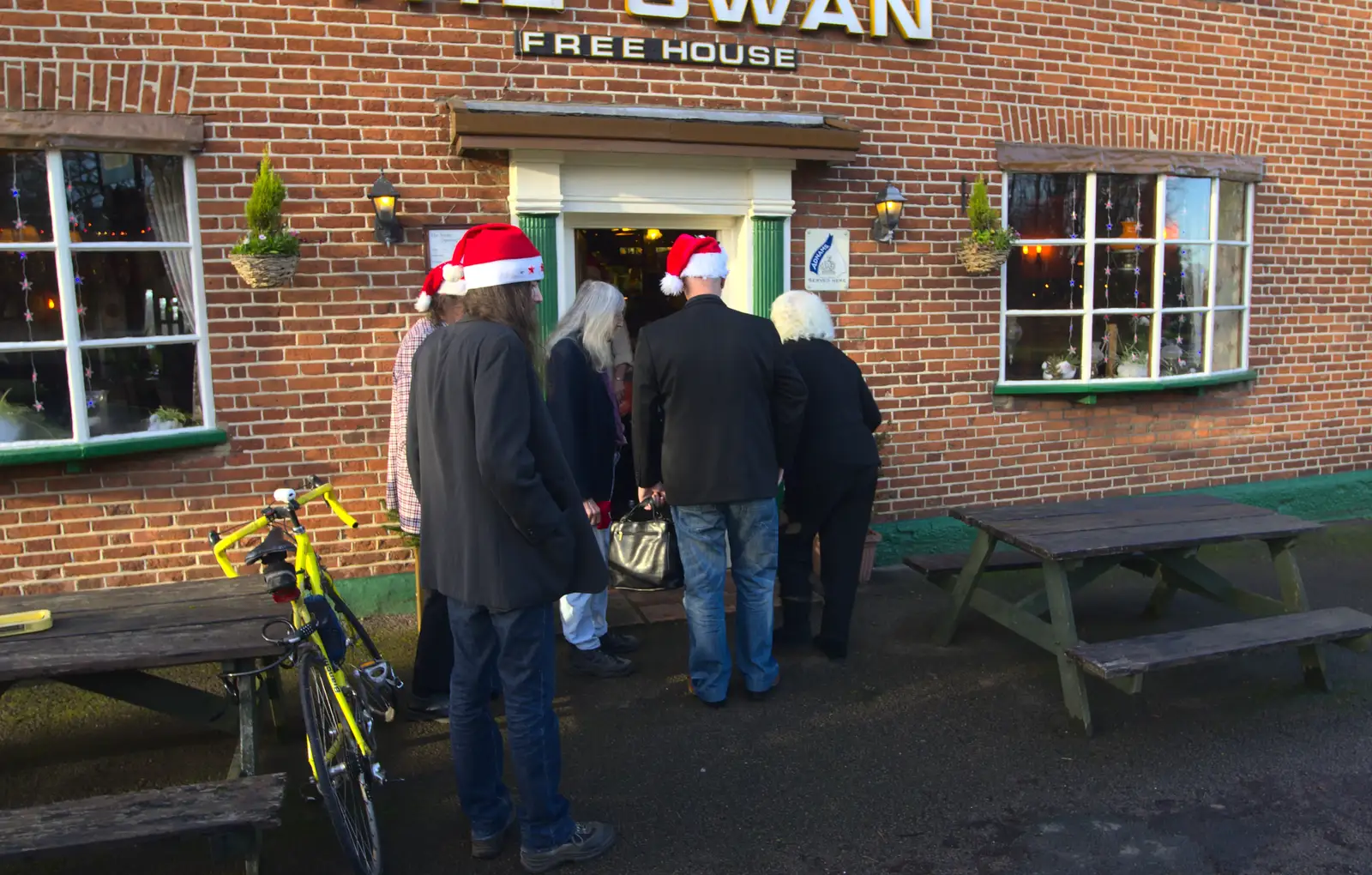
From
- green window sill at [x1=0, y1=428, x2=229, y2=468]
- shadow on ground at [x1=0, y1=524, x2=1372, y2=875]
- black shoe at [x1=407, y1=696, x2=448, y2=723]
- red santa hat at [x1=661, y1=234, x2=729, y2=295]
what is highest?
red santa hat at [x1=661, y1=234, x2=729, y2=295]

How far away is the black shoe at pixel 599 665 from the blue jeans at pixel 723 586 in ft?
1.51

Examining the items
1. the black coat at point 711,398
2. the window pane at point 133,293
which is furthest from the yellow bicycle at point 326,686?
the window pane at point 133,293

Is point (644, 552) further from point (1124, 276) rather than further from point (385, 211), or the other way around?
point (1124, 276)

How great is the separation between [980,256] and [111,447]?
16.7ft

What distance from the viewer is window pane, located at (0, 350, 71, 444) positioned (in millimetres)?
5012

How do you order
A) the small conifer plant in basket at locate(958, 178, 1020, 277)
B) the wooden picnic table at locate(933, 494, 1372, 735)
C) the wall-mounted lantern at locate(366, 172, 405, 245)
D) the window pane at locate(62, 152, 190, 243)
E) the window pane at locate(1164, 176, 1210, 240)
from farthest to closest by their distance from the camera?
the window pane at locate(1164, 176, 1210, 240) < the small conifer plant in basket at locate(958, 178, 1020, 277) < the wall-mounted lantern at locate(366, 172, 405, 245) < the window pane at locate(62, 152, 190, 243) < the wooden picnic table at locate(933, 494, 1372, 735)

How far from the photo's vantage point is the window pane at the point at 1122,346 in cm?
722

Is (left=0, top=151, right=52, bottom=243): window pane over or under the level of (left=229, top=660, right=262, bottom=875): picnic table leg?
over

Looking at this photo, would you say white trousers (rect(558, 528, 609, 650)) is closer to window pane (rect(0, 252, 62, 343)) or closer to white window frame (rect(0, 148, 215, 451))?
white window frame (rect(0, 148, 215, 451))

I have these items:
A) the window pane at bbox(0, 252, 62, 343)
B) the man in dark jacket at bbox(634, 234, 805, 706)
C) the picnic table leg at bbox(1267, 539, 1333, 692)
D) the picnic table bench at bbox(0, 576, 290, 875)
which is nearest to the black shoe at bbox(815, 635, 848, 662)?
the man in dark jacket at bbox(634, 234, 805, 706)

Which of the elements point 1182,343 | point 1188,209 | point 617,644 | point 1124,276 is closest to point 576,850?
point 617,644

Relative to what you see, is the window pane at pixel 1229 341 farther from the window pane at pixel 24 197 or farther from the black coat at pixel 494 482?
the window pane at pixel 24 197

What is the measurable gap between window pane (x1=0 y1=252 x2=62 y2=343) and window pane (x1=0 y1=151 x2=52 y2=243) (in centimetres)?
11

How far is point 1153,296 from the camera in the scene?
734 centimetres
